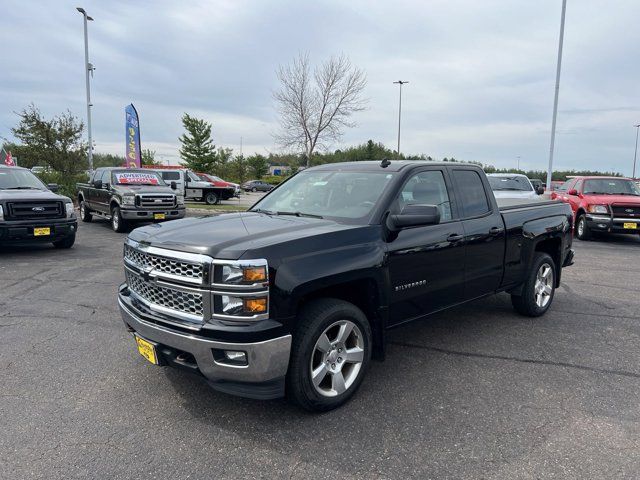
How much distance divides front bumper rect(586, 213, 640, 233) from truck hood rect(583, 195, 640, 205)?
374 mm

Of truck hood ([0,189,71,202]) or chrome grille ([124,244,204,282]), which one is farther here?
truck hood ([0,189,71,202])

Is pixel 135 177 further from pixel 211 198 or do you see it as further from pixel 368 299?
A: pixel 368 299

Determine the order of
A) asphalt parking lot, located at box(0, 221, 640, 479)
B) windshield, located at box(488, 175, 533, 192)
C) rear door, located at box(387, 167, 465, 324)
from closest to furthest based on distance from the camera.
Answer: asphalt parking lot, located at box(0, 221, 640, 479) → rear door, located at box(387, 167, 465, 324) → windshield, located at box(488, 175, 533, 192)

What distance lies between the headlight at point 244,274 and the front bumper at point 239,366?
1.25ft

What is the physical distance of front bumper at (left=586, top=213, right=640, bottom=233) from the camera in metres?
12.1

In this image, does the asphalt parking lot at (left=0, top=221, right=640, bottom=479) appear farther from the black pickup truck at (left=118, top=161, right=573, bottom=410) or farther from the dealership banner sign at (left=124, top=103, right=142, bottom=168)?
the dealership banner sign at (left=124, top=103, right=142, bottom=168)

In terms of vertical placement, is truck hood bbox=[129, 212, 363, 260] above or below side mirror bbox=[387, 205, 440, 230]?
below

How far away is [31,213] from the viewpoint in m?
9.10

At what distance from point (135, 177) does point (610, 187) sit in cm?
1403

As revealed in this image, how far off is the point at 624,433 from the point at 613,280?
18.4 feet

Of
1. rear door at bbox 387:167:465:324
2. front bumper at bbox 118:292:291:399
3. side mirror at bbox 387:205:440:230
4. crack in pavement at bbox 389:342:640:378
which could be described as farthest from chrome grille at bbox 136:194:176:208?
side mirror at bbox 387:205:440:230

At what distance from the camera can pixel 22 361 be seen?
13.7 feet

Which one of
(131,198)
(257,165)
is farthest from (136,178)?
(257,165)

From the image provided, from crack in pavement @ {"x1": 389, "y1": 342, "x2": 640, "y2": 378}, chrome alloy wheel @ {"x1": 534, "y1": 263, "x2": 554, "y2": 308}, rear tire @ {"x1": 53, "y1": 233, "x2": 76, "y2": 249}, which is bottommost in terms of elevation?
crack in pavement @ {"x1": 389, "y1": 342, "x2": 640, "y2": 378}
